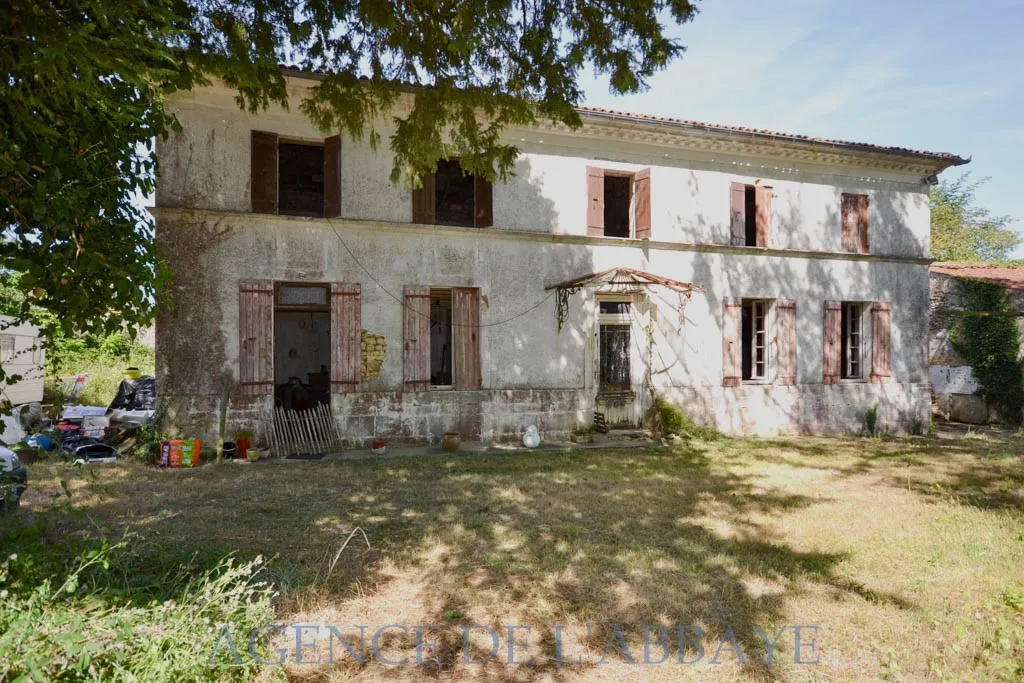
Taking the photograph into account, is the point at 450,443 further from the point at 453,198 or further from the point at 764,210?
the point at 764,210

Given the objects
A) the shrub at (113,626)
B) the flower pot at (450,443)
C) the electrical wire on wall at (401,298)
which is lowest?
the flower pot at (450,443)

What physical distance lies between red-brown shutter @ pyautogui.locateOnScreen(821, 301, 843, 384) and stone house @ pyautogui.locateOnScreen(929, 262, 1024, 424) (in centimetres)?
457

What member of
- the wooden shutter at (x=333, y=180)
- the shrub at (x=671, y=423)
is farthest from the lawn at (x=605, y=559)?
the wooden shutter at (x=333, y=180)

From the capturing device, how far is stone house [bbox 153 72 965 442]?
30.2 feet

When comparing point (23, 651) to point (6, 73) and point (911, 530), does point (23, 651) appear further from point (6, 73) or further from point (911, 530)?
point (911, 530)

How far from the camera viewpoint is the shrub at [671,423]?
11.2m

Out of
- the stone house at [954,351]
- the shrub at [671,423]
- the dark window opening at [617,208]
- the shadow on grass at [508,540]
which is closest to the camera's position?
the shadow on grass at [508,540]

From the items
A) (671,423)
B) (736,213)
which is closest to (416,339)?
(671,423)

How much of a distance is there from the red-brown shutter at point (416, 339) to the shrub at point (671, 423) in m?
4.48

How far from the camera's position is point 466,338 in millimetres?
10523

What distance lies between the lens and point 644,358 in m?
11.5

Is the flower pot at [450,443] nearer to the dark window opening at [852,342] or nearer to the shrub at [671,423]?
the shrub at [671,423]

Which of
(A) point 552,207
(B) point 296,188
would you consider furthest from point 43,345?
(B) point 296,188

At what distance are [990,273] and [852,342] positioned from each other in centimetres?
628
